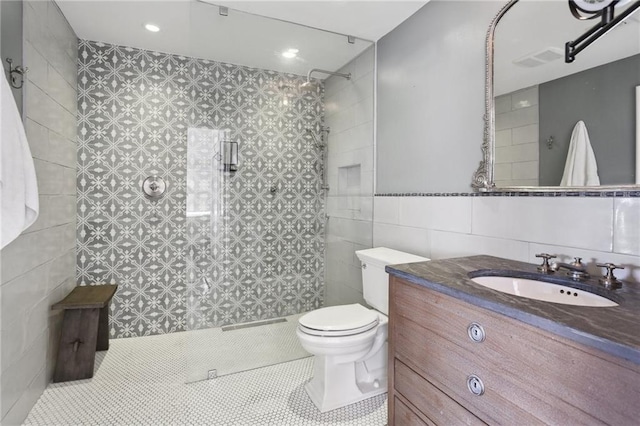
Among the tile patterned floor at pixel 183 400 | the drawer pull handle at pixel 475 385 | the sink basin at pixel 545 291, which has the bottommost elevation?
the tile patterned floor at pixel 183 400

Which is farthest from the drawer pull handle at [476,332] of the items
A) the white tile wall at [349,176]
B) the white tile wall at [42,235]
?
the white tile wall at [42,235]

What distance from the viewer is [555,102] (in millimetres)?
1381

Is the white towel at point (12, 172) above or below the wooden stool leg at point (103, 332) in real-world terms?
above

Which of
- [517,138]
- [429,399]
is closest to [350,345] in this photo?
[429,399]

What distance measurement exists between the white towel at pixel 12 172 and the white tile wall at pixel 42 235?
335 millimetres

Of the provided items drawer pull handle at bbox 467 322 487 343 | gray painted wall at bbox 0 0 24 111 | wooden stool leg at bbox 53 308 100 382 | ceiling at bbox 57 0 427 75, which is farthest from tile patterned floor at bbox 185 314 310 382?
ceiling at bbox 57 0 427 75

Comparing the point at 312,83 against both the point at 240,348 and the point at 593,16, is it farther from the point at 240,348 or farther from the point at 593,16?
the point at 240,348

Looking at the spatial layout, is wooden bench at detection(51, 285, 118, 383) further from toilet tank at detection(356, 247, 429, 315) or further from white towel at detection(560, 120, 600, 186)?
white towel at detection(560, 120, 600, 186)

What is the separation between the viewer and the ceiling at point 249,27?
216 centimetres

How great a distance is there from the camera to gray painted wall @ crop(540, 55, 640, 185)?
1.15 metres

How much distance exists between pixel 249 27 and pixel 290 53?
0.39 m

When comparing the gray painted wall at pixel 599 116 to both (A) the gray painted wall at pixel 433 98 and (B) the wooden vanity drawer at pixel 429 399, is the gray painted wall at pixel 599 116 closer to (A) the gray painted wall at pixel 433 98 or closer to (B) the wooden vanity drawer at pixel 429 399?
(A) the gray painted wall at pixel 433 98

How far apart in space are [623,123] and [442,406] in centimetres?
119

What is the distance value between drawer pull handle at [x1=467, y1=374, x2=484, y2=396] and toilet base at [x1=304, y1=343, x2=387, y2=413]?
91 centimetres
